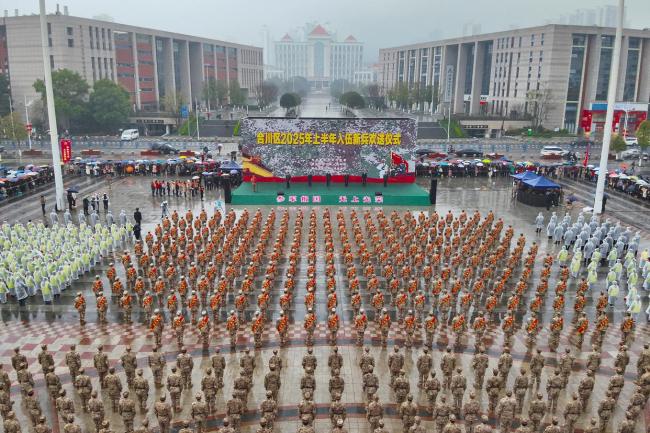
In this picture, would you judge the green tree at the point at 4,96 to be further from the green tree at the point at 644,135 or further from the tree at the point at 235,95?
the green tree at the point at 644,135

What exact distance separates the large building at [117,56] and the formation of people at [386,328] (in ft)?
165

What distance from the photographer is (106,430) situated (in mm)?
8781

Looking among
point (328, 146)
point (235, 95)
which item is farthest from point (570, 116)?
point (235, 95)

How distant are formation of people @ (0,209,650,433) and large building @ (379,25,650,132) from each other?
47.2 meters

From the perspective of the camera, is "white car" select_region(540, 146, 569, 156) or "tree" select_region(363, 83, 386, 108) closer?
"white car" select_region(540, 146, 569, 156)

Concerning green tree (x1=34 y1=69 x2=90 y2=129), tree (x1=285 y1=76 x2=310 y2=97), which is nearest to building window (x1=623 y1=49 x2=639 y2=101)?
green tree (x1=34 y1=69 x2=90 y2=129)


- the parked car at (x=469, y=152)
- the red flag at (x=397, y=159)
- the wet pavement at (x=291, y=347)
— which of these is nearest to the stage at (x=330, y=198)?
the red flag at (x=397, y=159)

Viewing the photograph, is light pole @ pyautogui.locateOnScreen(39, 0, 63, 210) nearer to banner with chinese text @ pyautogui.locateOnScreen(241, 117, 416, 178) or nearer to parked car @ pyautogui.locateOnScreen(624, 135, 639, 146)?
banner with chinese text @ pyautogui.locateOnScreen(241, 117, 416, 178)

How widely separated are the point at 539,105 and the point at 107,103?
51.6m

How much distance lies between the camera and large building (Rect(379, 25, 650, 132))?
65.6 metres

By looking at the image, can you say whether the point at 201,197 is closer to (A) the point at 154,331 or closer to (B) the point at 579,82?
(A) the point at 154,331

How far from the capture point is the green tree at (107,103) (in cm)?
6084

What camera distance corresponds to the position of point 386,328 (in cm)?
1330

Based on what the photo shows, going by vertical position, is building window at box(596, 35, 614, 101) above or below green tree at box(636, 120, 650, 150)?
above
